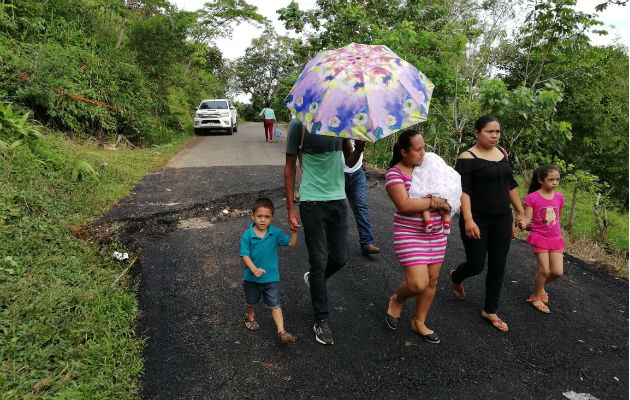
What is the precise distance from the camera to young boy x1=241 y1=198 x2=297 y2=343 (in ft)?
9.52

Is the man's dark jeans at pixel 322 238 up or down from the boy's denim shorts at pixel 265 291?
up

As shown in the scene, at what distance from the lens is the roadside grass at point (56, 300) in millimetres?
2549

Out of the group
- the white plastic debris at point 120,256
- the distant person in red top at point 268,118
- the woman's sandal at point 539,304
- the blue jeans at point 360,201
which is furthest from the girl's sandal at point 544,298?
the distant person in red top at point 268,118

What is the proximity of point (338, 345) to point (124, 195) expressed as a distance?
5.01m

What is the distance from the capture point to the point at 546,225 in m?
3.69

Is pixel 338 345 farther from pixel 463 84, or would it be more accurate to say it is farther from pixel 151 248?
pixel 463 84

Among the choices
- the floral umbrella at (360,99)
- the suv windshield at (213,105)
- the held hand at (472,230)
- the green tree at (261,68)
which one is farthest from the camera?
the green tree at (261,68)

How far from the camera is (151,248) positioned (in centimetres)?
467

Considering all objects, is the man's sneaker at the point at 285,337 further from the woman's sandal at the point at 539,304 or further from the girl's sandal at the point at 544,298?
the girl's sandal at the point at 544,298

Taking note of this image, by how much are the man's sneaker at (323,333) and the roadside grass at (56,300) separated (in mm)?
1284

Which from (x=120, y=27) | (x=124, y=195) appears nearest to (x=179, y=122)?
(x=120, y=27)

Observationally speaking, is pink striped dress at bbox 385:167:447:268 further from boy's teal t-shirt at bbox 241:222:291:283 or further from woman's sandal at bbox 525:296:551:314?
woman's sandal at bbox 525:296:551:314

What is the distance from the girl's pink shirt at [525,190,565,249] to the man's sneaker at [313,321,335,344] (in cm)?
215

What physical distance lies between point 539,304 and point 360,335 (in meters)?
1.85
